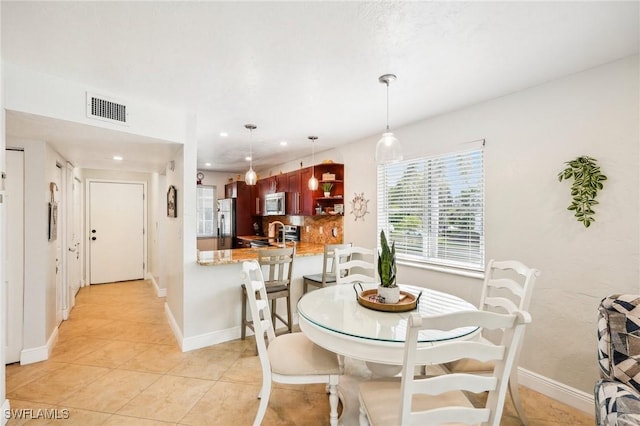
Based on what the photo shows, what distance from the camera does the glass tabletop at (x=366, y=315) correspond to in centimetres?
154

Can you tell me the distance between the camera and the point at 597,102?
214 cm

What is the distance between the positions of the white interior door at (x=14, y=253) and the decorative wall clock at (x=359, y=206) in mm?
3687

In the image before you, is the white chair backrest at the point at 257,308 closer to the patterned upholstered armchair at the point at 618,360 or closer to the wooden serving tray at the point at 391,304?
the wooden serving tray at the point at 391,304

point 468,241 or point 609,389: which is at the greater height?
point 468,241

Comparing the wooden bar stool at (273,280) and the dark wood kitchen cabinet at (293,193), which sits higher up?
the dark wood kitchen cabinet at (293,193)

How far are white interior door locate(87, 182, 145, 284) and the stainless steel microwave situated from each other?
8.34ft

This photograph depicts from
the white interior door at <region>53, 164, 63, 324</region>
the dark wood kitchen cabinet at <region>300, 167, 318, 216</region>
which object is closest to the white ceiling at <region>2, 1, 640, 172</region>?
the white interior door at <region>53, 164, 63, 324</region>

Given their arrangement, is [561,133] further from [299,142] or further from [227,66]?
[299,142]

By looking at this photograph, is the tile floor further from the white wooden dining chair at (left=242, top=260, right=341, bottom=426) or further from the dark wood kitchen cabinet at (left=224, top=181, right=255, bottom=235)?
the dark wood kitchen cabinet at (left=224, top=181, right=255, bottom=235)

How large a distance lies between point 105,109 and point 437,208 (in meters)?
3.32

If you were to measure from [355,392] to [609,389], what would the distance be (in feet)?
5.00

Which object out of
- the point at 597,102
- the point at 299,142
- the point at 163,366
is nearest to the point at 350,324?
the point at 163,366

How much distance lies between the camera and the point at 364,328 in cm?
162

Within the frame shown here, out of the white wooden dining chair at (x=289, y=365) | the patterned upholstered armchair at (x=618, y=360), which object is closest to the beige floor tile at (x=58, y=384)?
the white wooden dining chair at (x=289, y=365)
